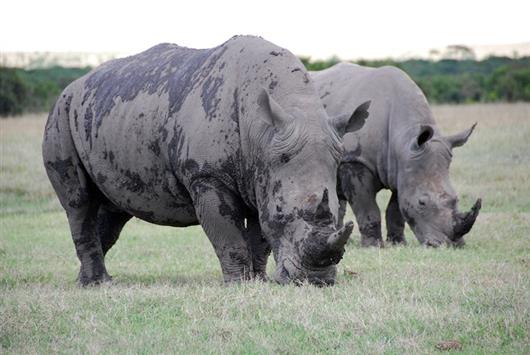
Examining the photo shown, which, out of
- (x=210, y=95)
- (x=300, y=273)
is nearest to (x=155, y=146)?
(x=210, y=95)

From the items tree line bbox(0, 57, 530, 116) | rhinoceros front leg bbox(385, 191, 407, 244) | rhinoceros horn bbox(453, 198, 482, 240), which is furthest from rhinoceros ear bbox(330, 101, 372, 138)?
tree line bbox(0, 57, 530, 116)

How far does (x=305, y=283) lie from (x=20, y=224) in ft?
29.9

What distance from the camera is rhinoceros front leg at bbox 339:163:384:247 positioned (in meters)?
12.9

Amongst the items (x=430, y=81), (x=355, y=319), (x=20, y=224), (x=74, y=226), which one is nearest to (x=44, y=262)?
(x=74, y=226)

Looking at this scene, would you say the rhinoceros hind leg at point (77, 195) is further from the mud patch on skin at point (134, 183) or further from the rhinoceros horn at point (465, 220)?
the rhinoceros horn at point (465, 220)

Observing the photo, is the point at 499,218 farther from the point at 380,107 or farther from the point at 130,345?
the point at 130,345

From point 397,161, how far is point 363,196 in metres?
0.77

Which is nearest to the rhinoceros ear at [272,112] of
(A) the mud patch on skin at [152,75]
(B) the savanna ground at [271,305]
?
(A) the mud patch on skin at [152,75]

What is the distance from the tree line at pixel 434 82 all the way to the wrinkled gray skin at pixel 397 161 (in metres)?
19.3

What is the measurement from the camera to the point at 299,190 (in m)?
7.54

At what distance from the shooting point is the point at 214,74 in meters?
8.48

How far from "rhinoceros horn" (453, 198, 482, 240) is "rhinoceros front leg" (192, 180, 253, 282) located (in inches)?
161

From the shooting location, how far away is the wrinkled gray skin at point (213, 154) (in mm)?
7582

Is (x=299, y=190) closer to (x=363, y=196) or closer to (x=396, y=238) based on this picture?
(x=363, y=196)
